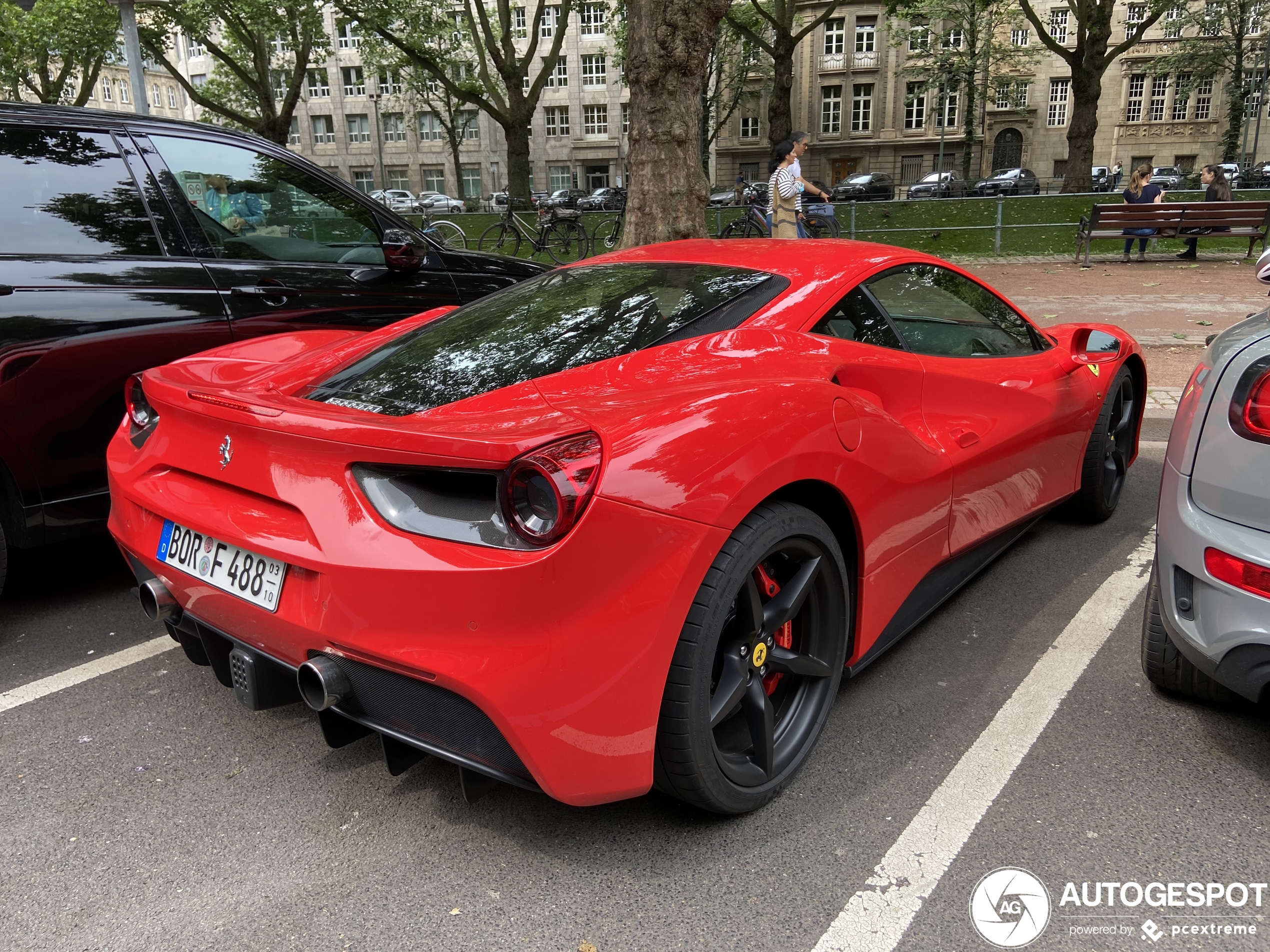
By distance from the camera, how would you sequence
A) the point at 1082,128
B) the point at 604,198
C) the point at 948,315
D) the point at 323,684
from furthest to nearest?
the point at 604,198 < the point at 1082,128 < the point at 948,315 < the point at 323,684

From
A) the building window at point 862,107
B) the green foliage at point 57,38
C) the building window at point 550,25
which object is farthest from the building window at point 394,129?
the green foliage at point 57,38

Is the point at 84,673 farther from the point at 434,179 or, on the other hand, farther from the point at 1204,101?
the point at 1204,101

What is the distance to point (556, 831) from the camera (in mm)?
2262

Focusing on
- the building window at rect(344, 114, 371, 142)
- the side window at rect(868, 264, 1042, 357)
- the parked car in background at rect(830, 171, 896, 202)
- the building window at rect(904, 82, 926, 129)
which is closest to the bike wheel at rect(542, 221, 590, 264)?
the side window at rect(868, 264, 1042, 357)

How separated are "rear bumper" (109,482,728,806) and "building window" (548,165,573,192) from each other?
65.1 meters

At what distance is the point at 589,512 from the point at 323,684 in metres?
0.67

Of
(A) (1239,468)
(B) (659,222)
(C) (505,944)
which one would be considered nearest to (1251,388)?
(A) (1239,468)

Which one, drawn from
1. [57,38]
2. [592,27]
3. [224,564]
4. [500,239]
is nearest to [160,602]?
[224,564]

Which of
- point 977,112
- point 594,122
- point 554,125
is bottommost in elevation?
point 977,112

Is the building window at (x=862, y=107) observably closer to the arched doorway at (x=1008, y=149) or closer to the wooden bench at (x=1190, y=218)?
the arched doorway at (x=1008, y=149)

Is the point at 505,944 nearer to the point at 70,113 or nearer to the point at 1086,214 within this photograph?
the point at 70,113

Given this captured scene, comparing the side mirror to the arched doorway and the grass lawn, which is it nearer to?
the grass lawn

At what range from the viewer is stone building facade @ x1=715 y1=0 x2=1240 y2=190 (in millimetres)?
55781

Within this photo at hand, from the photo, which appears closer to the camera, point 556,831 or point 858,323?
point 556,831
